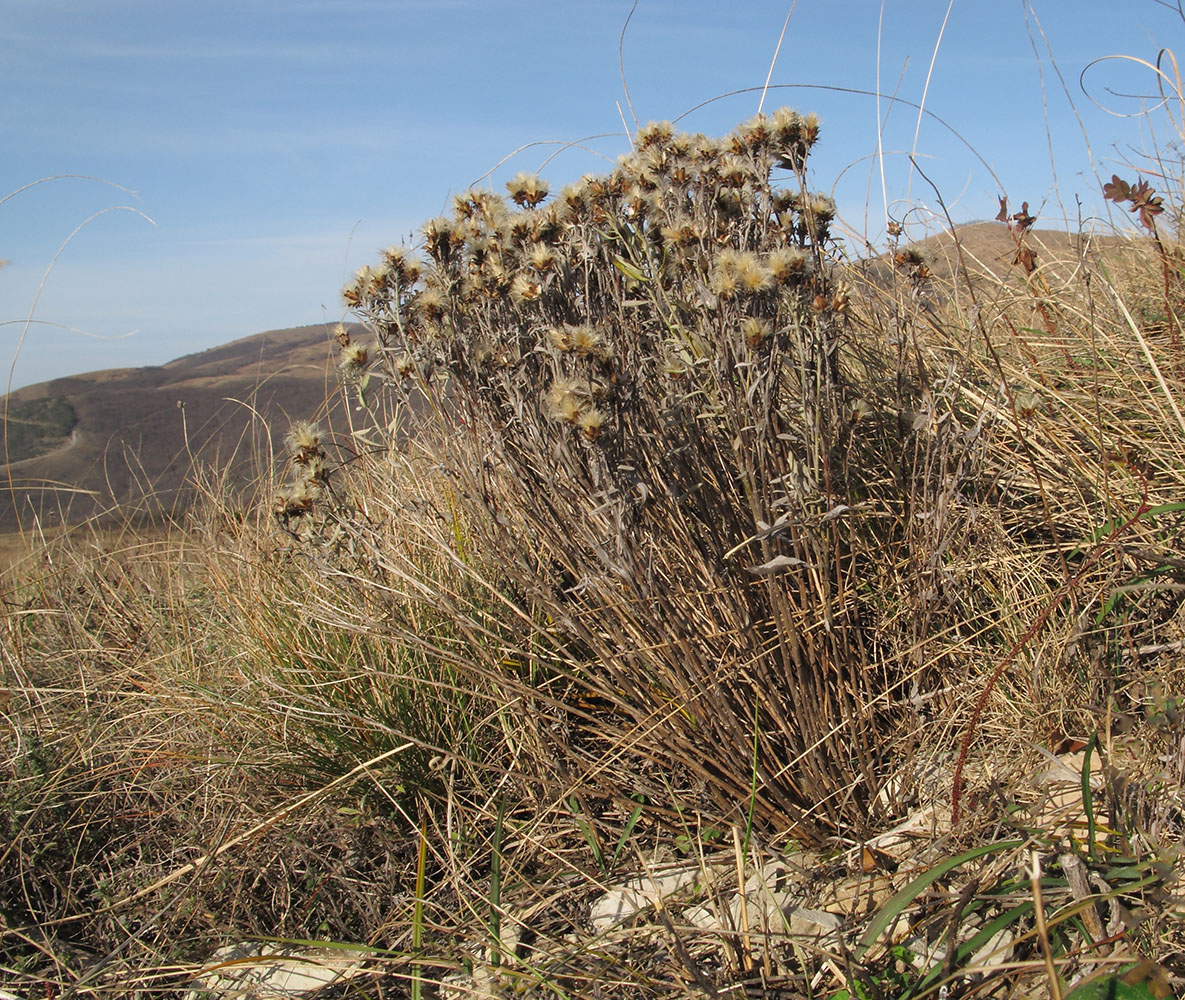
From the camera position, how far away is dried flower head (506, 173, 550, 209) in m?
1.88

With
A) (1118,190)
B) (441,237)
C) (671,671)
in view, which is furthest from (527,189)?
(1118,190)

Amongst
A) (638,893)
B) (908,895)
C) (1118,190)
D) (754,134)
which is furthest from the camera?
(1118,190)

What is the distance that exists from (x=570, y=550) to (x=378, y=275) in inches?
33.1

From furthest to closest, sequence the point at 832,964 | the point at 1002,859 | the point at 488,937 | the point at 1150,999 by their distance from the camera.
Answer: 1. the point at 488,937
2. the point at 1002,859
3. the point at 832,964
4. the point at 1150,999

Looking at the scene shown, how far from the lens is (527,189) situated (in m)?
1.88

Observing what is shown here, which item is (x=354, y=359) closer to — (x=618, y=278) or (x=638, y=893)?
(x=618, y=278)

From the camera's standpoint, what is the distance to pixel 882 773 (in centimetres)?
184

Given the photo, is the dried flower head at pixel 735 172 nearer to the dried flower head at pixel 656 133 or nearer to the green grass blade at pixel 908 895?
the dried flower head at pixel 656 133

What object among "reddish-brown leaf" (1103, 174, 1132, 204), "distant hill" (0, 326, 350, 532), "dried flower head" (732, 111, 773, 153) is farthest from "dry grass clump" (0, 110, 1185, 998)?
"distant hill" (0, 326, 350, 532)

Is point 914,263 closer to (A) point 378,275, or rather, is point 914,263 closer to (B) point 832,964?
(A) point 378,275

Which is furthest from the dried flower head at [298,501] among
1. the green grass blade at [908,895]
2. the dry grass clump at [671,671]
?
the green grass blade at [908,895]

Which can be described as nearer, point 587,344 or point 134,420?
point 587,344

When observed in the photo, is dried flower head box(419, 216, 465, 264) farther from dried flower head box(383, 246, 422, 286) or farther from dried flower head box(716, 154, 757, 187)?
dried flower head box(716, 154, 757, 187)

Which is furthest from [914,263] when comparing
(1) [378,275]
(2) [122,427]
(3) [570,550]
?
(2) [122,427]
